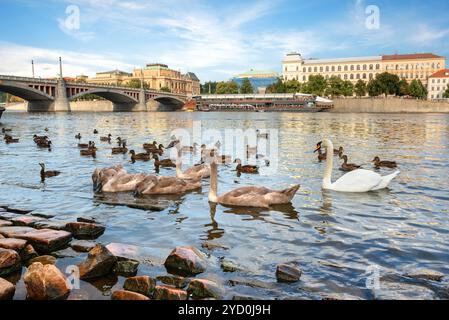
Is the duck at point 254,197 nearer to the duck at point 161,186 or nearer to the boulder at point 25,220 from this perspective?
the duck at point 161,186

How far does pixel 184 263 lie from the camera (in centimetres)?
533

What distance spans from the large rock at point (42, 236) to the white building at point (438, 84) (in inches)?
5851

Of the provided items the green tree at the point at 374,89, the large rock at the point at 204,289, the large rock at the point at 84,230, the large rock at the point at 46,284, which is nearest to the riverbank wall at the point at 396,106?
the green tree at the point at 374,89

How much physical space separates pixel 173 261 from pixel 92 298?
120cm

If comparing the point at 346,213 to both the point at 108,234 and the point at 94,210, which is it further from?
the point at 94,210

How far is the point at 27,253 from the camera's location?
5676 mm

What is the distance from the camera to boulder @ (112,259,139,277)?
5203 mm

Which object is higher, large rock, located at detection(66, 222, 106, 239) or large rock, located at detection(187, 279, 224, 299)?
large rock, located at detection(66, 222, 106, 239)

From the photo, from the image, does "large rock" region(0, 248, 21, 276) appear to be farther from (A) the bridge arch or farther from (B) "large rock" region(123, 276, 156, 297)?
(A) the bridge arch

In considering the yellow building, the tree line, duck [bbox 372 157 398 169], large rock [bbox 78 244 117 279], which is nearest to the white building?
the tree line

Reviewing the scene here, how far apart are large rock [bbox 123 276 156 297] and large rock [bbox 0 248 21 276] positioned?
166cm

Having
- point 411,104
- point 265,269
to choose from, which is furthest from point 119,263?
point 411,104

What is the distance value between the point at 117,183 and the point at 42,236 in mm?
4008

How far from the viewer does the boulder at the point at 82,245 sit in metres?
6.02
